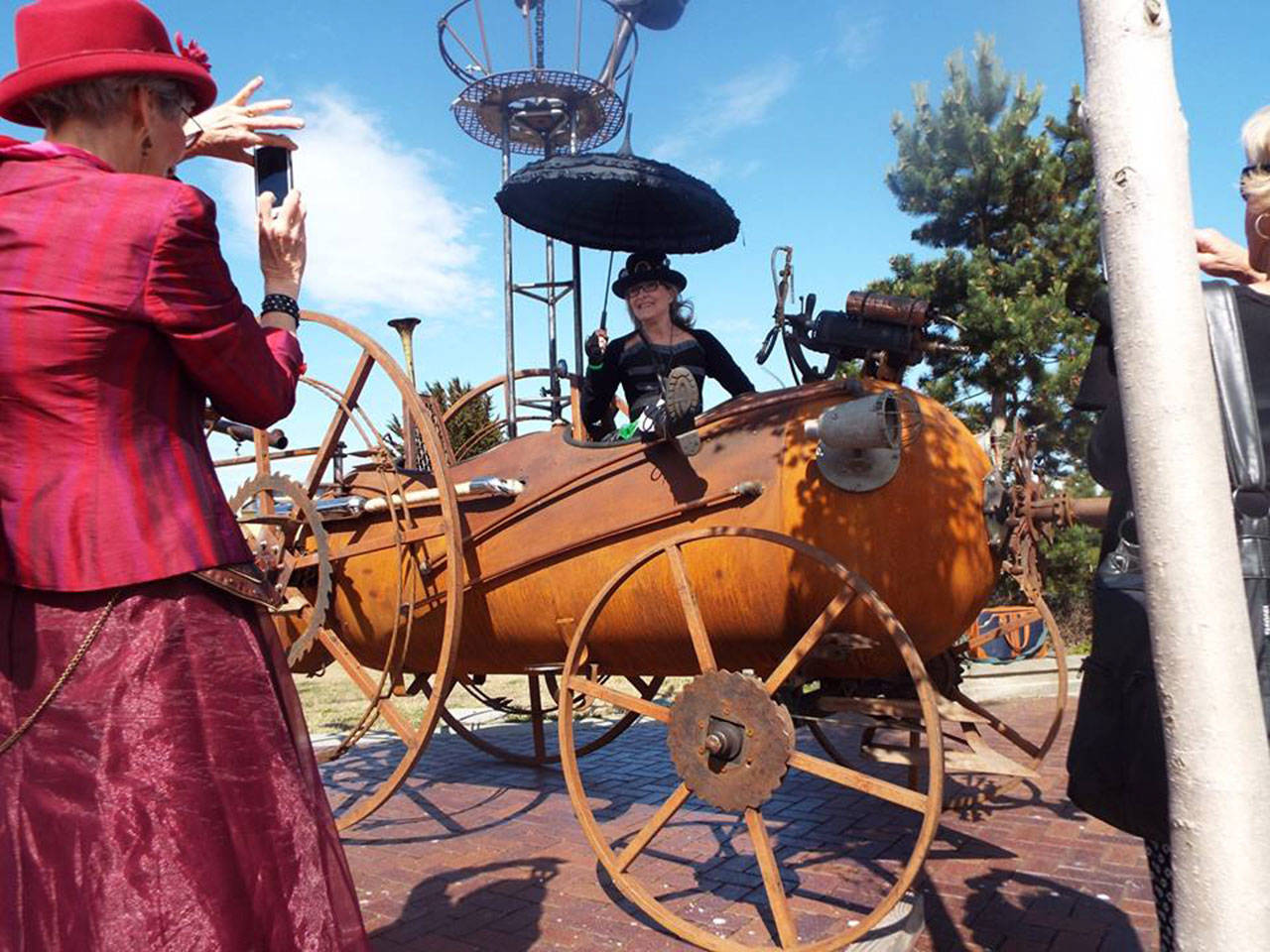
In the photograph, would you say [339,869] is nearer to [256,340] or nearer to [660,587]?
[256,340]

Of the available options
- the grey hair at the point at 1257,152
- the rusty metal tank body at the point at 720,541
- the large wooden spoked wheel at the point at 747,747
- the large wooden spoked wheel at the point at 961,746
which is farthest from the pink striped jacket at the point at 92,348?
the large wooden spoked wheel at the point at 961,746

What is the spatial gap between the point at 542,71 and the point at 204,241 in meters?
5.08

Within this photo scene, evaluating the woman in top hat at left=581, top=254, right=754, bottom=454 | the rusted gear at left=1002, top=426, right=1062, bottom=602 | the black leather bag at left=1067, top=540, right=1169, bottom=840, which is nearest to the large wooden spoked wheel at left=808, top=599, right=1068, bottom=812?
the rusted gear at left=1002, top=426, right=1062, bottom=602

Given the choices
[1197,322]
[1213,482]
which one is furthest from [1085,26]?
[1213,482]

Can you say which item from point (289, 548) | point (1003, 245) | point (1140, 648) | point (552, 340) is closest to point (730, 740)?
point (1140, 648)

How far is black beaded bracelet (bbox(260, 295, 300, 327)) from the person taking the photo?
5.68 feet

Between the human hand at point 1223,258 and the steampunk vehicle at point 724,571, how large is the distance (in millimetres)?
1068

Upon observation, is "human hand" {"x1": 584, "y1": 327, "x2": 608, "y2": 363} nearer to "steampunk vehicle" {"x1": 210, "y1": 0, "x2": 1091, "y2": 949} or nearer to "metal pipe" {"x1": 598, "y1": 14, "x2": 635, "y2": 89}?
"steampunk vehicle" {"x1": 210, "y1": 0, "x2": 1091, "y2": 949}

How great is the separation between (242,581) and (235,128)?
2.89 feet

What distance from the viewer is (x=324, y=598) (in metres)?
4.07

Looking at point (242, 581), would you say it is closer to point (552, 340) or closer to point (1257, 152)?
point (1257, 152)

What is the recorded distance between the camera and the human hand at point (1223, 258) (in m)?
1.83

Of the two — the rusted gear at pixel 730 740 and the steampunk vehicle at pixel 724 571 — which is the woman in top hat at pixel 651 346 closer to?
the steampunk vehicle at pixel 724 571

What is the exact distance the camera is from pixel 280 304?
5.70 ft
